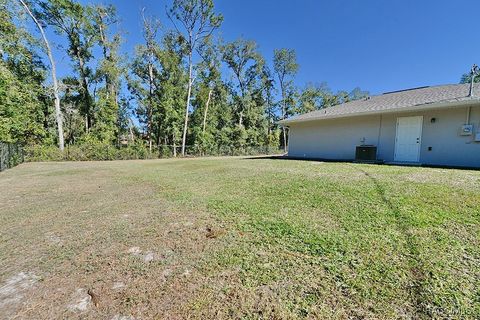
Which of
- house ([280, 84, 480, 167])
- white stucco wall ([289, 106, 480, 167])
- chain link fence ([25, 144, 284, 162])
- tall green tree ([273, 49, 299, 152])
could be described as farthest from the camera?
tall green tree ([273, 49, 299, 152])

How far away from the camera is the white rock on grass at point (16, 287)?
1.77 metres

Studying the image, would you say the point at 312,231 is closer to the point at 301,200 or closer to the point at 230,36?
the point at 301,200

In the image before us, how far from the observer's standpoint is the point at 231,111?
27953 millimetres

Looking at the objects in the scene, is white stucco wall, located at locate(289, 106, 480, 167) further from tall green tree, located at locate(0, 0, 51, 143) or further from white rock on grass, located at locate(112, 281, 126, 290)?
tall green tree, located at locate(0, 0, 51, 143)

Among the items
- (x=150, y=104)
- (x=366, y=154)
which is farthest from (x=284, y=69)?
(x=366, y=154)

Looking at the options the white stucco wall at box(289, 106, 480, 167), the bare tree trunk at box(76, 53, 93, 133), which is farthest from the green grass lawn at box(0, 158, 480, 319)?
the bare tree trunk at box(76, 53, 93, 133)

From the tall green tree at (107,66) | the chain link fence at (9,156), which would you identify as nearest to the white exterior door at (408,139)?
the chain link fence at (9,156)

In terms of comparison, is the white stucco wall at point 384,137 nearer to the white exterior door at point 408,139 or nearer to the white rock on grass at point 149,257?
the white exterior door at point 408,139

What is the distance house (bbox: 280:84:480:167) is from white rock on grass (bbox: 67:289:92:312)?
10235 millimetres

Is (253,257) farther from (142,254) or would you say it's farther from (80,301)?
(80,301)

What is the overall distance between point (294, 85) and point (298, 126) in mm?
19803

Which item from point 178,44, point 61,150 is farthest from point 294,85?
point 61,150

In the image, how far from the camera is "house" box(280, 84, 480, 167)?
7758 millimetres

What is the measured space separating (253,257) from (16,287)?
1.99 m
